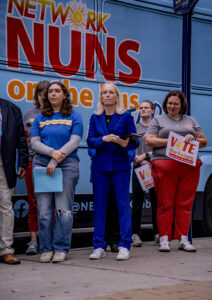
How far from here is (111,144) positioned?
21.4 ft

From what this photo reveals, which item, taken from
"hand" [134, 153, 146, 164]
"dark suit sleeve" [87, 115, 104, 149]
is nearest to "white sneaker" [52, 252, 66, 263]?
"dark suit sleeve" [87, 115, 104, 149]

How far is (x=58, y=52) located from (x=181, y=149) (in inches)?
80.3

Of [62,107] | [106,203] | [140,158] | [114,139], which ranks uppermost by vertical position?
[62,107]

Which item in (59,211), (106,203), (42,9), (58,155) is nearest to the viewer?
(58,155)

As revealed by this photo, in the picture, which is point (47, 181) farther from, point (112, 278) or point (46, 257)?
point (112, 278)

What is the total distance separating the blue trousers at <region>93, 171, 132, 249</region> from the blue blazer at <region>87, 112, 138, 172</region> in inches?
3.7

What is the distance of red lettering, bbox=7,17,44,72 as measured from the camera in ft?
23.6

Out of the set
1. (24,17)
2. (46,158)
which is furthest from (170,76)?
(46,158)

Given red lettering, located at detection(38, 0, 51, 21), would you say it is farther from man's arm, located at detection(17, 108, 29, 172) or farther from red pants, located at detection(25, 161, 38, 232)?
red pants, located at detection(25, 161, 38, 232)

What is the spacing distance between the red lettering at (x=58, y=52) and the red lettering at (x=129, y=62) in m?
0.71

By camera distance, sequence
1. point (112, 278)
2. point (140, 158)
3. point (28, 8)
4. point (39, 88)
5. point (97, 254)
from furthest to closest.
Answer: point (140, 158)
point (28, 8)
point (39, 88)
point (97, 254)
point (112, 278)

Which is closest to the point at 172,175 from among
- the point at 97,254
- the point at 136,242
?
the point at 136,242

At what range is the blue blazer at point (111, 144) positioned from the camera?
21.4ft

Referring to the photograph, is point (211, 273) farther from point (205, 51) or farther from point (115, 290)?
point (205, 51)
